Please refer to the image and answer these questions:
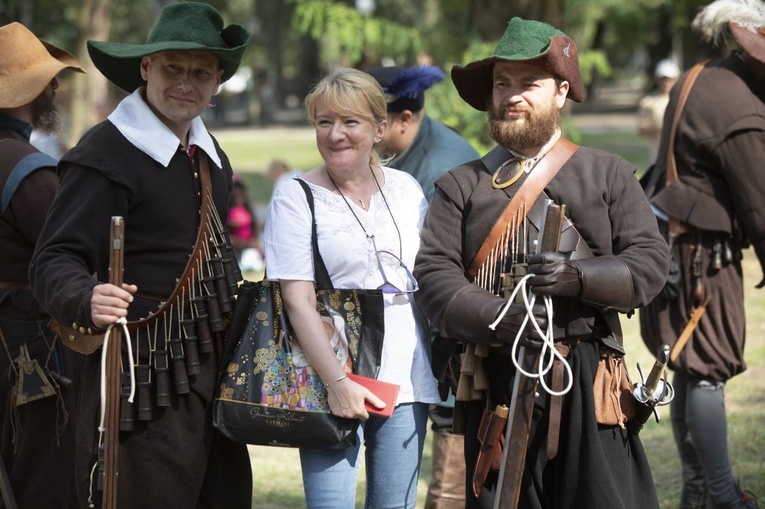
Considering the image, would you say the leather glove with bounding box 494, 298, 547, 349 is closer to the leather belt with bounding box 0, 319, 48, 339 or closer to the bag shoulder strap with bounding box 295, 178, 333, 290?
the bag shoulder strap with bounding box 295, 178, 333, 290

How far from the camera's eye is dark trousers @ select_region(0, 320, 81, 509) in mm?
3994

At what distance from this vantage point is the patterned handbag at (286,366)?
3.31 metres

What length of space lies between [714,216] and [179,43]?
2370 mm

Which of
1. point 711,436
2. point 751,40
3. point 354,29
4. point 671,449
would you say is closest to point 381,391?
point 711,436

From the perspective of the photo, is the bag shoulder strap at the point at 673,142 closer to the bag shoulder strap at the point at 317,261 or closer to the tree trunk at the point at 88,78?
the bag shoulder strap at the point at 317,261

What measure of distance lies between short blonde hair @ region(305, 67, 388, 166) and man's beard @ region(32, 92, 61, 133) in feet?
4.18

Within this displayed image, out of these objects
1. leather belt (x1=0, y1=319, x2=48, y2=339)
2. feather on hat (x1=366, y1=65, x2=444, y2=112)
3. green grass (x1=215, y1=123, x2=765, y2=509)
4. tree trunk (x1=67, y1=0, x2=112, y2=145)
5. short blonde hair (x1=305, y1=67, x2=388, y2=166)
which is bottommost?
green grass (x1=215, y1=123, x2=765, y2=509)

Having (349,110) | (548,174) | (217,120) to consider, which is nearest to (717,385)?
(548,174)

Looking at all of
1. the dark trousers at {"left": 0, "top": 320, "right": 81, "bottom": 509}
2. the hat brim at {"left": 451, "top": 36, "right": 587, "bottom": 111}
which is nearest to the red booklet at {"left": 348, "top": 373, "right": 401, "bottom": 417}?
the hat brim at {"left": 451, "top": 36, "right": 587, "bottom": 111}

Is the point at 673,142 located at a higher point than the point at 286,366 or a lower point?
higher

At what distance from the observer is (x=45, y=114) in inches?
167

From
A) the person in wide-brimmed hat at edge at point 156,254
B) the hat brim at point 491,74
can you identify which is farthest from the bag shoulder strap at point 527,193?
the person in wide-brimmed hat at edge at point 156,254

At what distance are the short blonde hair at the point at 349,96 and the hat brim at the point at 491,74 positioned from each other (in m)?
0.27

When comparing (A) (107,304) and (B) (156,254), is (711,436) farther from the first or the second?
(A) (107,304)
